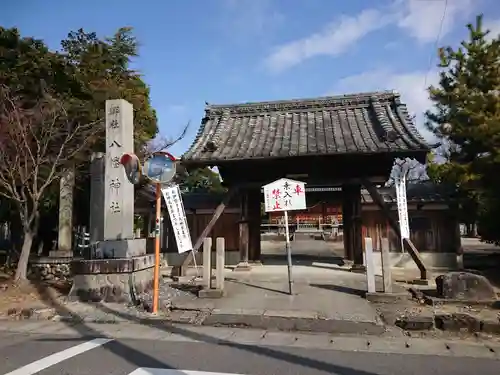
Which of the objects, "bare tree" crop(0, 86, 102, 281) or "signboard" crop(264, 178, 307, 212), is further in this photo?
"bare tree" crop(0, 86, 102, 281)

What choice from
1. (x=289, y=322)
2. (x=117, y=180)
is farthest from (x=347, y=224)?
(x=117, y=180)

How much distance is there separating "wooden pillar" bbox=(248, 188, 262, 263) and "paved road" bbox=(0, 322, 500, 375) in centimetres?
831

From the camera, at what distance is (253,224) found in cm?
1519

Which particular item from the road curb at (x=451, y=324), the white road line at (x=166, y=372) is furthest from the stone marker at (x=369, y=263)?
the white road line at (x=166, y=372)

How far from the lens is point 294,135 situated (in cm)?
1349

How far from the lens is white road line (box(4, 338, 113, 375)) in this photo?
4.58 meters

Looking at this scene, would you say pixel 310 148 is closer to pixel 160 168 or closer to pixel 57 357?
pixel 160 168

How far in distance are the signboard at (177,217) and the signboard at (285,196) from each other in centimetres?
361

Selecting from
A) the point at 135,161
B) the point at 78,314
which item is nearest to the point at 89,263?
the point at 78,314

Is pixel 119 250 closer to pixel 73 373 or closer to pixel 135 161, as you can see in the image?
pixel 135 161

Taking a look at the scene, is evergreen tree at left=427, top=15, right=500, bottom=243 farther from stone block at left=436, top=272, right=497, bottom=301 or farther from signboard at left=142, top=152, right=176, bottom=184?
signboard at left=142, top=152, right=176, bottom=184

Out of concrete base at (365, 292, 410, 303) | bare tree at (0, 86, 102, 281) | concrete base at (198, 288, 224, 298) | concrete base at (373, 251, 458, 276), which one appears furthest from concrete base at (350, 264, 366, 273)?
bare tree at (0, 86, 102, 281)

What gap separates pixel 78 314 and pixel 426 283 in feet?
28.2

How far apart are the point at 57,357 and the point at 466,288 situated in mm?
7611
